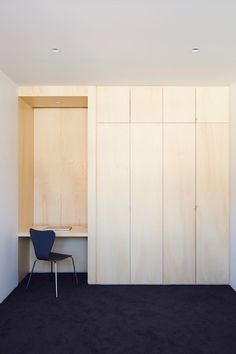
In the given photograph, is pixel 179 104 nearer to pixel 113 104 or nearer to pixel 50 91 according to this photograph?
pixel 113 104

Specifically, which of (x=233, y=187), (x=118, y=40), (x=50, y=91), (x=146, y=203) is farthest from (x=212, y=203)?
(x=50, y=91)

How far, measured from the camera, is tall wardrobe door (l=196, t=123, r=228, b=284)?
14.0 feet

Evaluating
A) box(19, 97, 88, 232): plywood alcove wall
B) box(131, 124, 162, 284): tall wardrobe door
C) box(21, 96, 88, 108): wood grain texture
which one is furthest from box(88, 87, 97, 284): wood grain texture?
box(19, 97, 88, 232): plywood alcove wall

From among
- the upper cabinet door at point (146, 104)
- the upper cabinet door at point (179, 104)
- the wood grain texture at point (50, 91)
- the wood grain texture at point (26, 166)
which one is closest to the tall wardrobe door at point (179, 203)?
the upper cabinet door at point (179, 104)

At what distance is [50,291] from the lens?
4.07m

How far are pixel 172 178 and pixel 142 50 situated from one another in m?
1.84

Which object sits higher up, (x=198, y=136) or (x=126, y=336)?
(x=198, y=136)

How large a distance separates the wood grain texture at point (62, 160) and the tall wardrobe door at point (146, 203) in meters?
0.96

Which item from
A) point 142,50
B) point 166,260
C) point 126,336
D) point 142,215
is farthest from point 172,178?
point 126,336

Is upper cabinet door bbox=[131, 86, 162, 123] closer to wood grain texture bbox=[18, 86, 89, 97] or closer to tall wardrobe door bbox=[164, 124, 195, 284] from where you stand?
tall wardrobe door bbox=[164, 124, 195, 284]

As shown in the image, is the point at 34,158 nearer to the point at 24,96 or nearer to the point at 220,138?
the point at 24,96

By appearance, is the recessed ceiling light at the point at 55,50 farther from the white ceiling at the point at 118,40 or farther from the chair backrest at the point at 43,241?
the chair backrest at the point at 43,241

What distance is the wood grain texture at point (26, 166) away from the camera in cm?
435

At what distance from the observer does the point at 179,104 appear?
429cm
